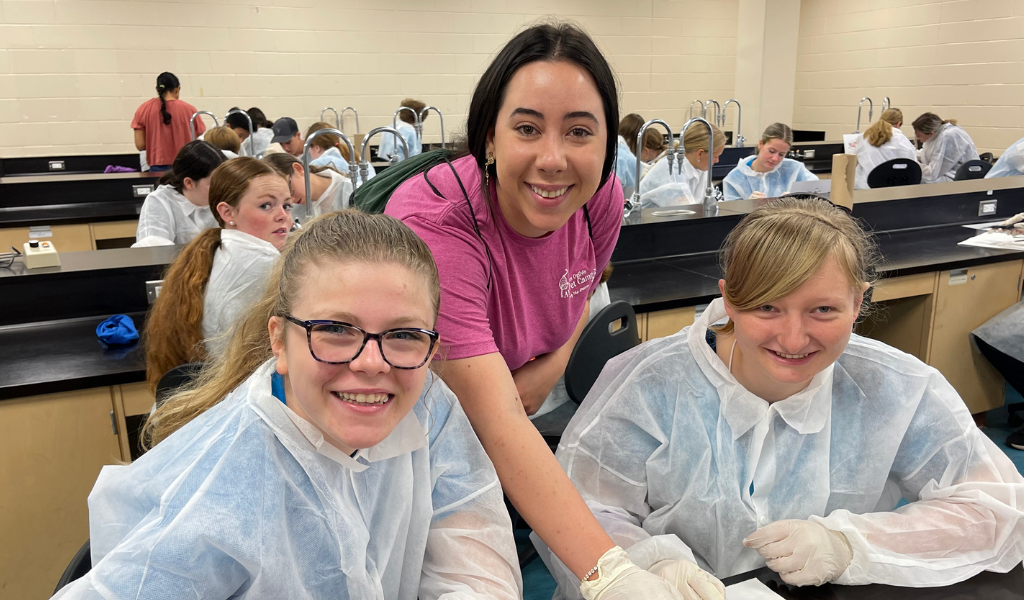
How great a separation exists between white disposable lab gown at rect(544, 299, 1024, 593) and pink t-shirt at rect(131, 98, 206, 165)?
17.1 ft

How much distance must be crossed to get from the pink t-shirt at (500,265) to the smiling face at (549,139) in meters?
0.08

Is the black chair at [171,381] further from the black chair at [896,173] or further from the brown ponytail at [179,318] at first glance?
the black chair at [896,173]

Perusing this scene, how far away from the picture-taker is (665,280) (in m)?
2.56

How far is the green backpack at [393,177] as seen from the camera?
4.09 feet

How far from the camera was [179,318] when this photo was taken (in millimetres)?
1812

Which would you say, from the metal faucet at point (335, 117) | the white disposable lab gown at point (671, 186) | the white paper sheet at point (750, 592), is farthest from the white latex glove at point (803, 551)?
the metal faucet at point (335, 117)

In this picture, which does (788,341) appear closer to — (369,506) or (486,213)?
(486,213)

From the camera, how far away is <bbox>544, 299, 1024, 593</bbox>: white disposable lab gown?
112 centimetres

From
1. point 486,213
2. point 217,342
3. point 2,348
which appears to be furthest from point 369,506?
point 2,348

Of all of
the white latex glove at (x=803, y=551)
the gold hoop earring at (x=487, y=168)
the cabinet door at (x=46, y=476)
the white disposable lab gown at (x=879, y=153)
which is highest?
the gold hoop earring at (x=487, y=168)

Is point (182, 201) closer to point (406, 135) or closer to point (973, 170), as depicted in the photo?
point (406, 135)

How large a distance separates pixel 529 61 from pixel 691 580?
0.74 m

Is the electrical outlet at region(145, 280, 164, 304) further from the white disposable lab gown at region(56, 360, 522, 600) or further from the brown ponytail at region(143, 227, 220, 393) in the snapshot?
the white disposable lab gown at region(56, 360, 522, 600)

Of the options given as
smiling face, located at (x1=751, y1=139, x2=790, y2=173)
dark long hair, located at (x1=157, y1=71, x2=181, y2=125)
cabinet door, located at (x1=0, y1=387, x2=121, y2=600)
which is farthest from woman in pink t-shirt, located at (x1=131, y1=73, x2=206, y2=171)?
cabinet door, located at (x1=0, y1=387, x2=121, y2=600)
